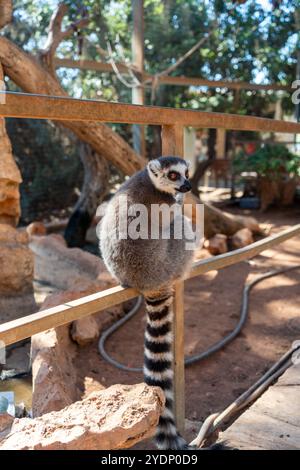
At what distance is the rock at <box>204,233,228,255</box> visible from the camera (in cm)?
680

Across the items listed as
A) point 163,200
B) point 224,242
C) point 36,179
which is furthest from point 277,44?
point 163,200

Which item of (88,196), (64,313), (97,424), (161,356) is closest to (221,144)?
(88,196)

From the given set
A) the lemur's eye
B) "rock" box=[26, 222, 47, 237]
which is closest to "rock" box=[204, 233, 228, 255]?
"rock" box=[26, 222, 47, 237]

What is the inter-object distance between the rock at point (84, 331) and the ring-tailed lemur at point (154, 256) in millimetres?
1693

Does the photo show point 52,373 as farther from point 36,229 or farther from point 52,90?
point 36,229

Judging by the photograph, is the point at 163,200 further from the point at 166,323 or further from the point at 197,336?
the point at 197,336

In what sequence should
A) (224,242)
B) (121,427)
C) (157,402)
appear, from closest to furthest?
(121,427)
(157,402)
(224,242)

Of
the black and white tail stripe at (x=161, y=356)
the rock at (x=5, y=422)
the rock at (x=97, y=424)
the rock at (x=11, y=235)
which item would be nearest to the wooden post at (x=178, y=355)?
the black and white tail stripe at (x=161, y=356)

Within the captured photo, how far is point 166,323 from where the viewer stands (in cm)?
243

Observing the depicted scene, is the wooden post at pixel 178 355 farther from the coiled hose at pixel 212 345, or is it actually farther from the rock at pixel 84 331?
the rock at pixel 84 331

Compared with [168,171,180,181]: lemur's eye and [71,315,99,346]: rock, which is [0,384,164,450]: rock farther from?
[71,315,99,346]: rock

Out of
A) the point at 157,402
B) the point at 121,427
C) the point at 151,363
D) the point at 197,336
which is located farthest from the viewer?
the point at 197,336

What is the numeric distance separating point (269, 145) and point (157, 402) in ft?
28.9

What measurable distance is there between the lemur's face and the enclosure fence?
6 cm
